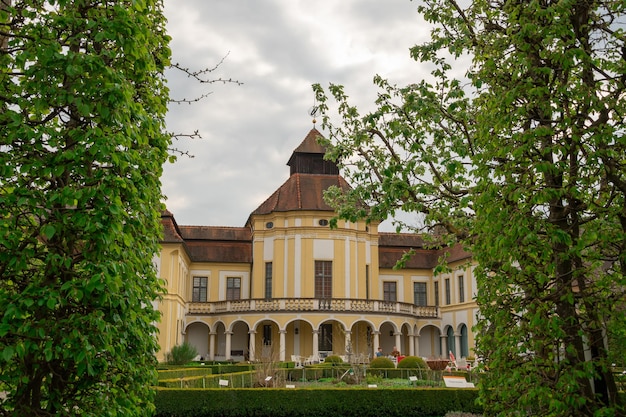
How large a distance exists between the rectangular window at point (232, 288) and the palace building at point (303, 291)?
66mm

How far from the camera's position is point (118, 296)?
A: 199 inches

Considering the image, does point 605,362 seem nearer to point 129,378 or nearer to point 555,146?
point 555,146

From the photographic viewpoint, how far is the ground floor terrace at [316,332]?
35.3 metres

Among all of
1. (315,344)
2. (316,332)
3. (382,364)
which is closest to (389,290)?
(316,332)

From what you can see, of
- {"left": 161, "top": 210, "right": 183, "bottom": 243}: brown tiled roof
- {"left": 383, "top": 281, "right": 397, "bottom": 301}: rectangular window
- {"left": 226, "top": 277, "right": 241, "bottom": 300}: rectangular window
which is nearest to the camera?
{"left": 161, "top": 210, "right": 183, "bottom": 243}: brown tiled roof

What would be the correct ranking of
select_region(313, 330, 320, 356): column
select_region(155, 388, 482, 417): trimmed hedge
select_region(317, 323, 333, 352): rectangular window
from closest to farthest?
select_region(155, 388, 482, 417): trimmed hedge → select_region(313, 330, 320, 356): column → select_region(317, 323, 333, 352): rectangular window

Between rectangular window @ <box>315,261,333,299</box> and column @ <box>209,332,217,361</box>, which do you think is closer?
rectangular window @ <box>315,261,333,299</box>

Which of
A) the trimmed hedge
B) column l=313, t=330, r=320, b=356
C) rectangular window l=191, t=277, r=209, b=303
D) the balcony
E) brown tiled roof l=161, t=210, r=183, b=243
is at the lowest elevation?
the trimmed hedge

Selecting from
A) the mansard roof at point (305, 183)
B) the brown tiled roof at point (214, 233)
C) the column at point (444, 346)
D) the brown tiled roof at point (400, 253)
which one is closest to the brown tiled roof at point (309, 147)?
the mansard roof at point (305, 183)

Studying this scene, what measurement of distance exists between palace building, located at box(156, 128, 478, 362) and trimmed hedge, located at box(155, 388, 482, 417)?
1876 centimetres

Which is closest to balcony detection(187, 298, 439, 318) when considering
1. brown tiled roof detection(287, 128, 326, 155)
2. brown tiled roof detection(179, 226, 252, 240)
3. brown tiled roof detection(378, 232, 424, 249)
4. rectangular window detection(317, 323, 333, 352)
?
rectangular window detection(317, 323, 333, 352)

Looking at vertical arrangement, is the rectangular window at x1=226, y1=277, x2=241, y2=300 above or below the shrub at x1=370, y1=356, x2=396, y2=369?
above

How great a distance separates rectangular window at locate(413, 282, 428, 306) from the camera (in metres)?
42.8

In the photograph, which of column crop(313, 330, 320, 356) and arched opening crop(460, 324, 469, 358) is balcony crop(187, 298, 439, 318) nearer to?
column crop(313, 330, 320, 356)
